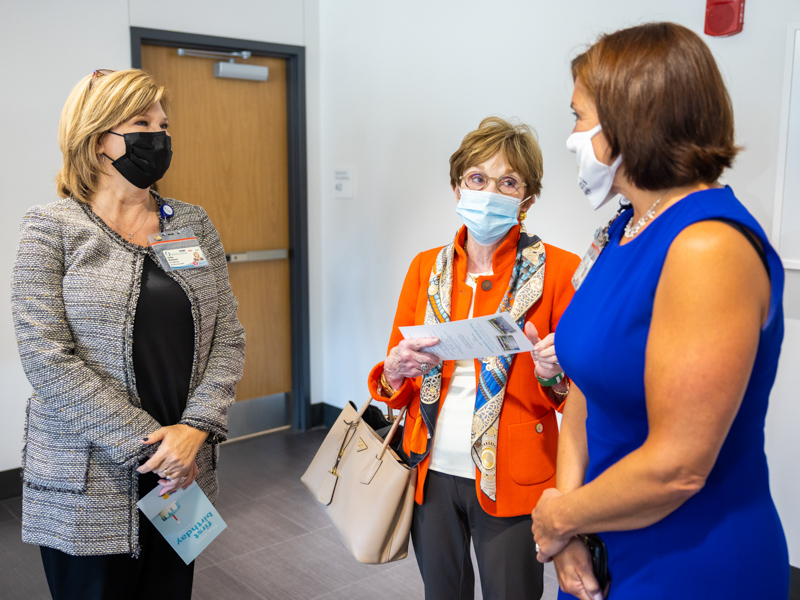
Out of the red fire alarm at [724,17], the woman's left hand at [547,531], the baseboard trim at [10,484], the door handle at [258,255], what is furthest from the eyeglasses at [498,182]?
the baseboard trim at [10,484]

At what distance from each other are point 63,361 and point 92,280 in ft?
0.62

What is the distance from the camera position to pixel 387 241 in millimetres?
3955

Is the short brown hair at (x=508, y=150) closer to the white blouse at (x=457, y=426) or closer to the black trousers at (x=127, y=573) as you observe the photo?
the white blouse at (x=457, y=426)

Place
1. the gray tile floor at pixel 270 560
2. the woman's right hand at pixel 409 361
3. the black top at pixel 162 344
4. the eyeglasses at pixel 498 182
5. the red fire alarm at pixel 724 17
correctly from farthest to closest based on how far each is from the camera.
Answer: the gray tile floor at pixel 270 560
the red fire alarm at pixel 724 17
the eyeglasses at pixel 498 182
the black top at pixel 162 344
the woman's right hand at pixel 409 361

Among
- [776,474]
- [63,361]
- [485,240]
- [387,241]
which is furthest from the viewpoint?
[387,241]

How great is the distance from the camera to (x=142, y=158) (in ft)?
5.47

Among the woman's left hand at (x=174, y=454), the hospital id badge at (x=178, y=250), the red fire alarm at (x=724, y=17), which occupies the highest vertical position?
the red fire alarm at (x=724, y=17)

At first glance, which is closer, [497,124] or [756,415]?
[756,415]

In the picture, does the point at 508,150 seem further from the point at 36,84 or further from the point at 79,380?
the point at 36,84

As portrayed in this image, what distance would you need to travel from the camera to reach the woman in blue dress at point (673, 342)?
0.84 metres

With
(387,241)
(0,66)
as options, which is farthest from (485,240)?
(0,66)

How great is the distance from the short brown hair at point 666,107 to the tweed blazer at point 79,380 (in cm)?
114

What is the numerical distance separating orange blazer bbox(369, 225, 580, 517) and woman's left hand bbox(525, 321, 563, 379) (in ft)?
0.30

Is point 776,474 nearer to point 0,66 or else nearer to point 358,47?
point 358,47
